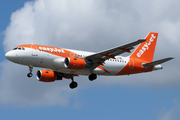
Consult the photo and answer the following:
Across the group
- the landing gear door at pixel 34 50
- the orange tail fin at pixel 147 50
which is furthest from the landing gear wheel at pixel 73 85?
the landing gear door at pixel 34 50

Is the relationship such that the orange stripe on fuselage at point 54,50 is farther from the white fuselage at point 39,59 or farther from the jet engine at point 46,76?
the jet engine at point 46,76

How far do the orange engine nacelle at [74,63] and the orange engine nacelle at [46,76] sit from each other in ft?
21.5

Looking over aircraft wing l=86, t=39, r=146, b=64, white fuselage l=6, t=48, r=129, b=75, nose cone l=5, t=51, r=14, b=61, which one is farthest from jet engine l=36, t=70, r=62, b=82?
nose cone l=5, t=51, r=14, b=61

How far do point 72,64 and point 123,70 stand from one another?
9.71 meters

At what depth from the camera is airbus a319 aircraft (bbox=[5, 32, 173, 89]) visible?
1890 inches

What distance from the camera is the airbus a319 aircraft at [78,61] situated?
48.0 meters

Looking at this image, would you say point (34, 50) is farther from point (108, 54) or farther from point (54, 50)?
point (108, 54)

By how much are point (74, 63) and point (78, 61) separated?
75 cm

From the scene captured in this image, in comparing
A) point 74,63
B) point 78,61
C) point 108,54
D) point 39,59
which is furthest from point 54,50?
point 108,54

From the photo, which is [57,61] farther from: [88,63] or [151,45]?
[151,45]

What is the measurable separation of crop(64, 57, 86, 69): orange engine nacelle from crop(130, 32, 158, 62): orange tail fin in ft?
36.9

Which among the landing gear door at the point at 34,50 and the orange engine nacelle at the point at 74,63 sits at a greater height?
the landing gear door at the point at 34,50

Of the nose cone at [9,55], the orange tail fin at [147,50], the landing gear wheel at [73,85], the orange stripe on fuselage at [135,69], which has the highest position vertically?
the orange tail fin at [147,50]

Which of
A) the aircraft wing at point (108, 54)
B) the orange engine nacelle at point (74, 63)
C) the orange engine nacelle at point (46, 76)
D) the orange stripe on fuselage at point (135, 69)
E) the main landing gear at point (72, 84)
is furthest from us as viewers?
the main landing gear at point (72, 84)
